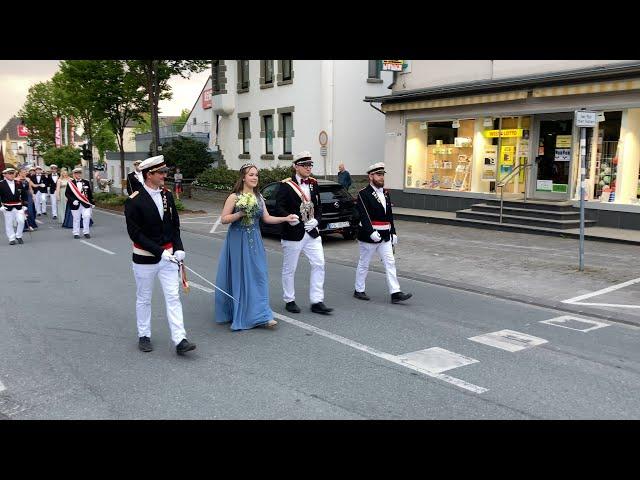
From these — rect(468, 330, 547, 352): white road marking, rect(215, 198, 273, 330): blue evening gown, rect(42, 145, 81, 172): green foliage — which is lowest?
rect(468, 330, 547, 352): white road marking

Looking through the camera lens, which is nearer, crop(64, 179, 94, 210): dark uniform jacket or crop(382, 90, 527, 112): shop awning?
crop(64, 179, 94, 210): dark uniform jacket

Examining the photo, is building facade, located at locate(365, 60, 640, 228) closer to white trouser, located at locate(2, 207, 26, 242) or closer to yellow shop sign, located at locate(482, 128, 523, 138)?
yellow shop sign, located at locate(482, 128, 523, 138)

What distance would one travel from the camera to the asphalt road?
16.0ft

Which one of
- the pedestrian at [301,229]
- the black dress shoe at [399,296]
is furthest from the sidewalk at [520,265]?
the pedestrian at [301,229]

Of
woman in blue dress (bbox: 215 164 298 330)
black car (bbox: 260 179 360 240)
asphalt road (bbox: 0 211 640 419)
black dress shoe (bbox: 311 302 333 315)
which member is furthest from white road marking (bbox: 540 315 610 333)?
black car (bbox: 260 179 360 240)

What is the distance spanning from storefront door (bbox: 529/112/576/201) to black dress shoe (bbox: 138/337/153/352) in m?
13.4

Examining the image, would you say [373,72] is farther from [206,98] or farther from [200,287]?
[206,98]

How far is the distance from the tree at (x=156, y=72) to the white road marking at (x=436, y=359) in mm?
20598

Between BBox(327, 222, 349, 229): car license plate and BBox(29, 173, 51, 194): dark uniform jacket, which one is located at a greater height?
BBox(29, 173, 51, 194): dark uniform jacket

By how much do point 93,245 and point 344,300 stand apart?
833 centimetres

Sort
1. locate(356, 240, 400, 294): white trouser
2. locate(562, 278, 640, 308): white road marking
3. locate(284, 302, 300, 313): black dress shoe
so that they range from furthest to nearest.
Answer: locate(562, 278, 640, 308): white road marking → locate(356, 240, 400, 294): white trouser → locate(284, 302, 300, 313): black dress shoe

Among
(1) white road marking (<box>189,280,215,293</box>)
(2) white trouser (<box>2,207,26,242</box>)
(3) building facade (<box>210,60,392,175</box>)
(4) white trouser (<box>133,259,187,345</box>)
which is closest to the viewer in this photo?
(4) white trouser (<box>133,259,187,345</box>)
